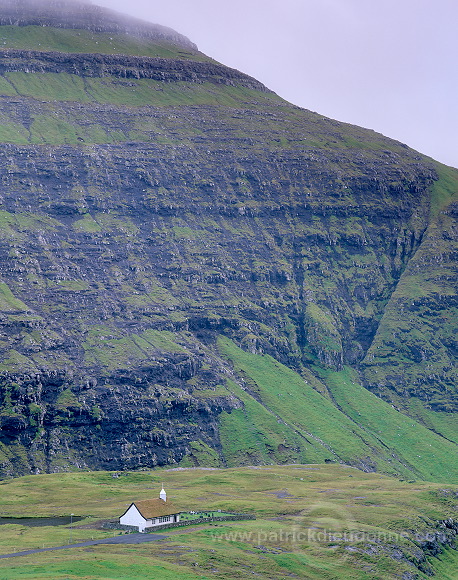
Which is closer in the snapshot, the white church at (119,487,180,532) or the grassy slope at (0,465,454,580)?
the grassy slope at (0,465,454,580)

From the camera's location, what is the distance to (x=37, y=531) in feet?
→ 581

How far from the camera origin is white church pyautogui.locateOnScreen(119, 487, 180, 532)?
553 feet

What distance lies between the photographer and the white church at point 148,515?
16862cm

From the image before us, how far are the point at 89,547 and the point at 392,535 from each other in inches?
2346

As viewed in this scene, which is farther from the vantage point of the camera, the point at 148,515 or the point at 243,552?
the point at 148,515

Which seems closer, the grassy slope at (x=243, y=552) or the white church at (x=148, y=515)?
the grassy slope at (x=243, y=552)

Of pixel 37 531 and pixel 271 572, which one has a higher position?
pixel 37 531

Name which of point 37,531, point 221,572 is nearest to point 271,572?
point 221,572

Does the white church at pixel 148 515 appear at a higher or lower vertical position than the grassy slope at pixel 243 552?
higher

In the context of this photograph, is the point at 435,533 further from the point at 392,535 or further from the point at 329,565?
the point at 329,565

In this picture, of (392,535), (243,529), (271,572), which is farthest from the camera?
(392,535)

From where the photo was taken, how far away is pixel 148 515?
169 meters

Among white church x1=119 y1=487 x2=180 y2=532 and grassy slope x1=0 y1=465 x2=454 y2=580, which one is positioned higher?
white church x1=119 y1=487 x2=180 y2=532

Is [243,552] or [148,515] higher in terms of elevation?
[148,515]
